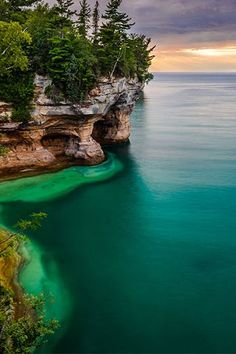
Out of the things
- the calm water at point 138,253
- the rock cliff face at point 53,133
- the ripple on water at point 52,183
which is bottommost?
the calm water at point 138,253

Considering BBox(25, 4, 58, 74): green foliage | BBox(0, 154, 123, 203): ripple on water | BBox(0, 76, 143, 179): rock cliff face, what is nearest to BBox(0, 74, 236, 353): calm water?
BBox(0, 154, 123, 203): ripple on water

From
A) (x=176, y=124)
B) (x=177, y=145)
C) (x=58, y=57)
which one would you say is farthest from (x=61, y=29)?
(x=176, y=124)

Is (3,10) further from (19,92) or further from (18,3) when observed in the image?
(19,92)

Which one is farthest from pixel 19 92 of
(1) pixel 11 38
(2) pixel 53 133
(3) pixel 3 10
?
(1) pixel 11 38

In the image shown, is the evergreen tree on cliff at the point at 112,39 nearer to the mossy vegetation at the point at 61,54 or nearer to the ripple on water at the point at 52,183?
the mossy vegetation at the point at 61,54

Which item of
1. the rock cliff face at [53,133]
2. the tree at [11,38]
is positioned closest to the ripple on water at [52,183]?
the rock cliff face at [53,133]
